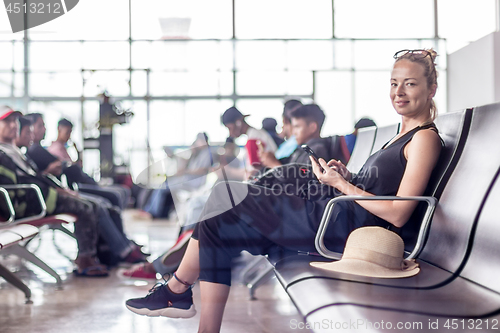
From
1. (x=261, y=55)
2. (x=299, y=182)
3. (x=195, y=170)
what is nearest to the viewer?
(x=299, y=182)

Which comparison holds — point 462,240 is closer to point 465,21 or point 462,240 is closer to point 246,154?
point 246,154

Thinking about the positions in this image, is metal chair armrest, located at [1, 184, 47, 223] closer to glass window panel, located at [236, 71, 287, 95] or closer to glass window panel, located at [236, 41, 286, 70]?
glass window panel, located at [236, 71, 287, 95]

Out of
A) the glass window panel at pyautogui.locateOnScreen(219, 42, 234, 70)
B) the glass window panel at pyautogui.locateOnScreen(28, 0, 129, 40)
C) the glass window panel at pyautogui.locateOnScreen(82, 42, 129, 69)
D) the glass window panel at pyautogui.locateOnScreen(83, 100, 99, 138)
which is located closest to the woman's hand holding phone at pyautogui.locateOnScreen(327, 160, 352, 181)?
the glass window panel at pyautogui.locateOnScreen(83, 100, 99, 138)

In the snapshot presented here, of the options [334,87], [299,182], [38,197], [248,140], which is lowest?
[38,197]

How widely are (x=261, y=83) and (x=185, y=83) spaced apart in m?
1.24

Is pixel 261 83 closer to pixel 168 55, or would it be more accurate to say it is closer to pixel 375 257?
pixel 168 55

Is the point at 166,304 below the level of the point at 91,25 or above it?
below

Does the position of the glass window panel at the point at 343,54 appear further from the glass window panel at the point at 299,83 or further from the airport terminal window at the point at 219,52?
the glass window panel at the point at 299,83

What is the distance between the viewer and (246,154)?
7.86ft

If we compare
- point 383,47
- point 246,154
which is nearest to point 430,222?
point 246,154

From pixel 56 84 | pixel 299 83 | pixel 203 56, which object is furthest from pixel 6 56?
pixel 299 83

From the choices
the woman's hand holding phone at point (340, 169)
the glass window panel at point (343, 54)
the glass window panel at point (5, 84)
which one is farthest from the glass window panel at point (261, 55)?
the woman's hand holding phone at point (340, 169)

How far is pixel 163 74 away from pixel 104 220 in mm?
4996

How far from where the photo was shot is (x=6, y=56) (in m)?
7.20
